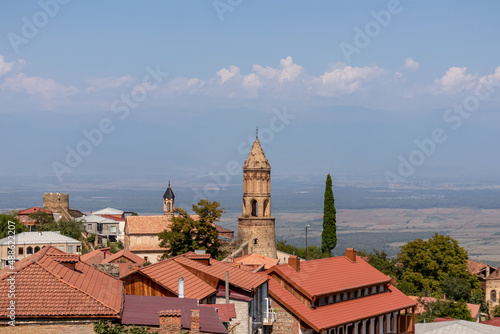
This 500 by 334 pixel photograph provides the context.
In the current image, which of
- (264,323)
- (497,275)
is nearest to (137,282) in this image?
(264,323)

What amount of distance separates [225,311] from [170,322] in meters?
5.50

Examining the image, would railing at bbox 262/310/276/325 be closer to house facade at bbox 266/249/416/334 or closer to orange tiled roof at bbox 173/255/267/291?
house facade at bbox 266/249/416/334

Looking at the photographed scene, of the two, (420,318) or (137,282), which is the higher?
(137,282)

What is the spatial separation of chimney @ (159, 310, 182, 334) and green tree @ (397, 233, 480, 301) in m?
45.9

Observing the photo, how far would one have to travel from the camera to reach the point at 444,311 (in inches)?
2200

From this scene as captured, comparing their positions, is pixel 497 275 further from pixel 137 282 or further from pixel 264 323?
pixel 137 282

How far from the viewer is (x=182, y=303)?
27.8m

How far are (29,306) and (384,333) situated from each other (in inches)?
913

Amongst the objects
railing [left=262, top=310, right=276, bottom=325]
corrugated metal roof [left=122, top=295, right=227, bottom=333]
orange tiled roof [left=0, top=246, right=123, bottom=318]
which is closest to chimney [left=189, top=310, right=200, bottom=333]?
corrugated metal roof [left=122, top=295, right=227, bottom=333]

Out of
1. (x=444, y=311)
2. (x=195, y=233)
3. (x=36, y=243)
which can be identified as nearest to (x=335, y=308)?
(x=444, y=311)

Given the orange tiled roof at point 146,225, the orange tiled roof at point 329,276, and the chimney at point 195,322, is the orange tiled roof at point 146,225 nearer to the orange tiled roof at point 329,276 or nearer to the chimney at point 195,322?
the orange tiled roof at point 329,276

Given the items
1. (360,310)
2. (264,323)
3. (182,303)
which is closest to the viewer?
(182,303)

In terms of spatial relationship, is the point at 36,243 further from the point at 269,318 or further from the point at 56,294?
the point at 56,294

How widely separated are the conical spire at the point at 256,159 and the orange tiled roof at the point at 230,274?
39797mm
